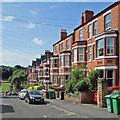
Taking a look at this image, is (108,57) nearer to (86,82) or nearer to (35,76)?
(86,82)

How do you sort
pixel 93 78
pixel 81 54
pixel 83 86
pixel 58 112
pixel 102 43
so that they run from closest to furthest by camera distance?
pixel 58 112, pixel 83 86, pixel 93 78, pixel 102 43, pixel 81 54

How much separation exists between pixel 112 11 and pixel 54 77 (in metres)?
21.4

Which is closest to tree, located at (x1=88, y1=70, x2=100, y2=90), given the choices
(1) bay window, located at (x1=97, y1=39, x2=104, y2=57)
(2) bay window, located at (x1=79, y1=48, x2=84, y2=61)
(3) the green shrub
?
(3) the green shrub

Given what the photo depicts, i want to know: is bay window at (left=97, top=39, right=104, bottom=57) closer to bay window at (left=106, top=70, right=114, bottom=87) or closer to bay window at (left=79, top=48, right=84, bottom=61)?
bay window at (left=106, top=70, right=114, bottom=87)

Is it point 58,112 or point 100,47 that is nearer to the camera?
point 58,112

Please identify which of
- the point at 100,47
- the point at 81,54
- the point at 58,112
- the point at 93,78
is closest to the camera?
the point at 58,112

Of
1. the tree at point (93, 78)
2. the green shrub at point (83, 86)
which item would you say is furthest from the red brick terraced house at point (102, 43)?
the green shrub at point (83, 86)

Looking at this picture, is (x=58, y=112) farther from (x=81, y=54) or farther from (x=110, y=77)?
(x=81, y=54)

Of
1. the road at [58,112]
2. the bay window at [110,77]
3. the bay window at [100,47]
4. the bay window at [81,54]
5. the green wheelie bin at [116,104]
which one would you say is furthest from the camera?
the bay window at [81,54]

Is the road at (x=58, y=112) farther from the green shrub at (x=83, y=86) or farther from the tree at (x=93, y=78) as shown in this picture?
the tree at (x=93, y=78)

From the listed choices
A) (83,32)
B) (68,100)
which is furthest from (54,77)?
(68,100)

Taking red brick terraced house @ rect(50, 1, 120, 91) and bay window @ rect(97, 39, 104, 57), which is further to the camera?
bay window @ rect(97, 39, 104, 57)

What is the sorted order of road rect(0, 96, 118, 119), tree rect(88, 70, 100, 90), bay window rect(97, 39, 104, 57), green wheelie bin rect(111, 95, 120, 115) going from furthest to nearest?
1. bay window rect(97, 39, 104, 57)
2. tree rect(88, 70, 100, 90)
3. road rect(0, 96, 118, 119)
4. green wheelie bin rect(111, 95, 120, 115)

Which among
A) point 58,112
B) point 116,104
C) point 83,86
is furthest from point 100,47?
point 116,104
